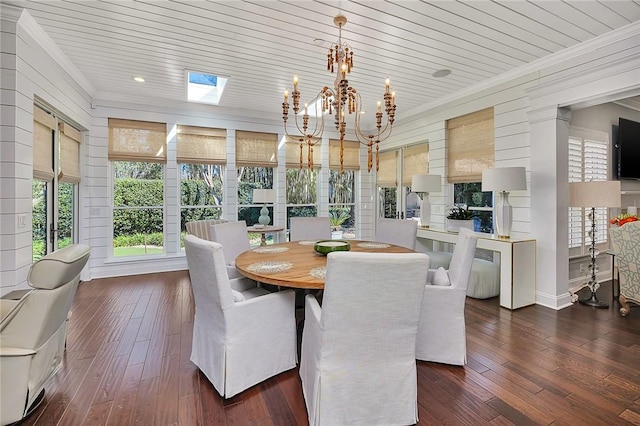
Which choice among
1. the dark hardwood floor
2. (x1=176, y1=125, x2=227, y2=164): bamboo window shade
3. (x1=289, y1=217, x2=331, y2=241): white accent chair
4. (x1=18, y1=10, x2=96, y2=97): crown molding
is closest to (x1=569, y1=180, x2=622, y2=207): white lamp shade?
the dark hardwood floor

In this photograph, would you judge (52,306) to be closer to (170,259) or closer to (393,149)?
(170,259)

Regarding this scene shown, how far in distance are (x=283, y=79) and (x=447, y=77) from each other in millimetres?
2170

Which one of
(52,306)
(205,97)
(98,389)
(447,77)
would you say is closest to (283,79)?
(205,97)

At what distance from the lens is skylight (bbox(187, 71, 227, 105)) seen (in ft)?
13.9

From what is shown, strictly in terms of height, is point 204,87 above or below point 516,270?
above

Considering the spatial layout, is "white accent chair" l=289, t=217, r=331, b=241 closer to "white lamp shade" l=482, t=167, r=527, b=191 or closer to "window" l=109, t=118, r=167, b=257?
"white lamp shade" l=482, t=167, r=527, b=191

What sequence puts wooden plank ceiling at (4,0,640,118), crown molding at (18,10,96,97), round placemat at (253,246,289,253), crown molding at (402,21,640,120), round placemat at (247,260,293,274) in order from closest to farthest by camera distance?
round placemat at (247,260,293,274) → wooden plank ceiling at (4,0,640,118) → crown molding at (18,10,96,97) → crown molding at (402,21,640,120) → round placemat at (253,246,289,253)

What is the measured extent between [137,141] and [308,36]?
11.4 feet

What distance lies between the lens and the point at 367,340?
158 centimetres

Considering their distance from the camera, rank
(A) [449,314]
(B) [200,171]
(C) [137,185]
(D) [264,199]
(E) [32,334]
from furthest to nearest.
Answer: (B) [200,171] → (D) [264,199] → (C) [137,185] → (A) [449,314] → (E) [32,334]

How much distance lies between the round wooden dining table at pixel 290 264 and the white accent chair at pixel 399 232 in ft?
1.75

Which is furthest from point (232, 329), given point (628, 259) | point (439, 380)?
point (628, 259)

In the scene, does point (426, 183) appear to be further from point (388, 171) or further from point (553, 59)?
point (553, 59)

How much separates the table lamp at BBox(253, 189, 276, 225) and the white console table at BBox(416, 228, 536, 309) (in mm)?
3288
